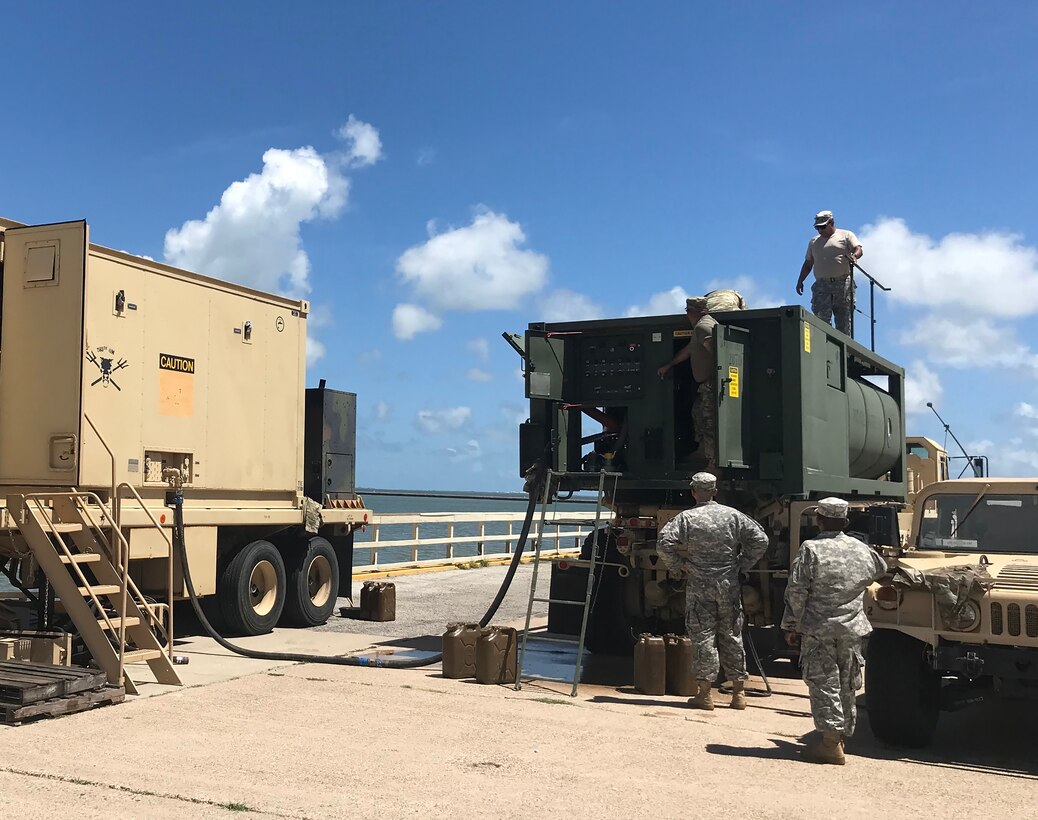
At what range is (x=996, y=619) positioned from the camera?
6.72 metres

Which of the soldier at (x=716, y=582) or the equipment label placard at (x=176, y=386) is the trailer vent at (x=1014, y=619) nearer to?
the soldier at (x=716, y=582)

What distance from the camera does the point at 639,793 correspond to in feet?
19.5

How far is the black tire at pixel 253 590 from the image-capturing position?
483 inches

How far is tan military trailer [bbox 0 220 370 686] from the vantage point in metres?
9.60

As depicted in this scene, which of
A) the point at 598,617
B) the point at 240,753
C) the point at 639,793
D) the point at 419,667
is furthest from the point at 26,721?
the point at 598,617

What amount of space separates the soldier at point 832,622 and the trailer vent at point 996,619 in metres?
0.68

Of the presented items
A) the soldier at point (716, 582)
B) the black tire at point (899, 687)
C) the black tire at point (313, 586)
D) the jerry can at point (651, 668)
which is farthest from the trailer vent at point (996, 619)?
the black tire at point (313, 586)

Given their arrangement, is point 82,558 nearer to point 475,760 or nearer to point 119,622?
point 119,622

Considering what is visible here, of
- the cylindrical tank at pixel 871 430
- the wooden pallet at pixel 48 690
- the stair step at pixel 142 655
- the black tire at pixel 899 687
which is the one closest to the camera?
the black tire at pixel 899 687

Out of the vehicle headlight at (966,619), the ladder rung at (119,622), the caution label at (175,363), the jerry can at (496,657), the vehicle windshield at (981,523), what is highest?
the caution label at (175,363)

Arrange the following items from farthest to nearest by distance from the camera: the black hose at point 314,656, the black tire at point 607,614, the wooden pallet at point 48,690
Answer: the black tire at point 607,614 → the black hose at point 314,656 → the wooden pallet at point 48,690

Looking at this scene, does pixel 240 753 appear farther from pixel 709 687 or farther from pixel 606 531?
pixel 606 531

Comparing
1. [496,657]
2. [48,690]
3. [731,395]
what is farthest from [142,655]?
[731,395]

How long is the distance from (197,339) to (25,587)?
3.07 metres
